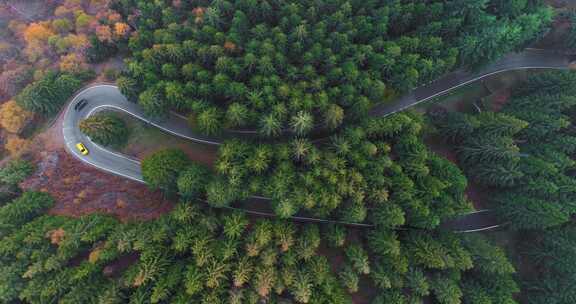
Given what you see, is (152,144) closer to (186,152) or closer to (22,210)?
(186,152)

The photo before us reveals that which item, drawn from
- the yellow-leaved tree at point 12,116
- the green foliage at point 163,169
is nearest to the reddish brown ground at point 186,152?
the green foliage at point 163,169

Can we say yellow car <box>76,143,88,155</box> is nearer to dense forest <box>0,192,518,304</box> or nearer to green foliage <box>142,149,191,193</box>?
dense forest <box>0,192,518,304</box>

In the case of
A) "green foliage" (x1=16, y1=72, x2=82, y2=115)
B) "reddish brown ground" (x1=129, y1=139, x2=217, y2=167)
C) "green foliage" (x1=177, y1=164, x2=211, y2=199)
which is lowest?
"reddish brown ground" (x1=129, y1=139, x2=217, y2=167)

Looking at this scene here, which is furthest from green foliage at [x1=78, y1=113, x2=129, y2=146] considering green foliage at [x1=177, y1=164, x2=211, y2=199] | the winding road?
green foliage at [x1=177, y1=164, x2=211, y2=199]

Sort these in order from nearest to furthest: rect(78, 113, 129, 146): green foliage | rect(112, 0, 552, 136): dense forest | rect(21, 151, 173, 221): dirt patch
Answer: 1. rect(112, 0, 552, 136): dense forest
2. rect(78, 113, 129, 146): green foliage
3. rect(21, 151, 173, 221): dirt patch

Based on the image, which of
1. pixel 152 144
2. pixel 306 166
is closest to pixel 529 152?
pixel 306 166

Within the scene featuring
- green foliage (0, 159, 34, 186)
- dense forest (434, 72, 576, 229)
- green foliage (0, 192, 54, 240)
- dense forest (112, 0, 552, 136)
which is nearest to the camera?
green foliage (0, 192, 54, 240)

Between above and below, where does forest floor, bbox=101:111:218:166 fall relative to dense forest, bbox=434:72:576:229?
below
